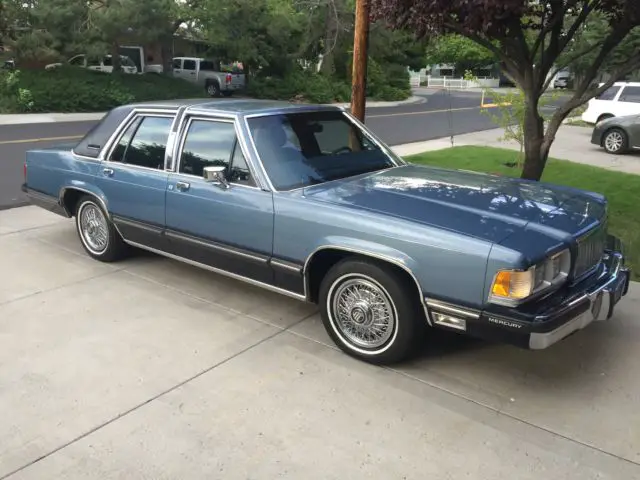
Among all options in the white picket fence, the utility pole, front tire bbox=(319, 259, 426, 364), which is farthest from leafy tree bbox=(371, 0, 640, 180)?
the white picket fence

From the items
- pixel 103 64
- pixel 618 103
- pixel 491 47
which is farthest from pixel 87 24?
pixel 491 47

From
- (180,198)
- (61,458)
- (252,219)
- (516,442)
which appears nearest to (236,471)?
(61,458)

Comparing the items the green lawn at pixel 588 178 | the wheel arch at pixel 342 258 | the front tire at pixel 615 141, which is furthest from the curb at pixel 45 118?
the wheel arch at pixel 342 258

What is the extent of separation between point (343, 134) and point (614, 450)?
3.03 m

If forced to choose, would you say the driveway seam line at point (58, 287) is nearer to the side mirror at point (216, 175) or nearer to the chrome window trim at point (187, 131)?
the chrome window trim at point (187, 131)

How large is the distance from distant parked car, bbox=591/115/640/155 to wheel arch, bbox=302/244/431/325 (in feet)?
40.4

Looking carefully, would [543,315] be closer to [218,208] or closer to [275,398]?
[275,398]

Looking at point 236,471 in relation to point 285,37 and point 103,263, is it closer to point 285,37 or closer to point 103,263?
point 103,263

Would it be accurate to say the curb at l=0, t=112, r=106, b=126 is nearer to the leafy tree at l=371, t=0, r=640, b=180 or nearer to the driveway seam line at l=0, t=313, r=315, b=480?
the leafy tree at l=371, t=0, r=640, b=180

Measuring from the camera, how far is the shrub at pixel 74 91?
69.6ft

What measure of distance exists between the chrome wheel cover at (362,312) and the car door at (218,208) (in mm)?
592

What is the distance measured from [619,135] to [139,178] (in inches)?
496

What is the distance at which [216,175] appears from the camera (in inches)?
163

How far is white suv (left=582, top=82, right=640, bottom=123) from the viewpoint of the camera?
54.1ft
